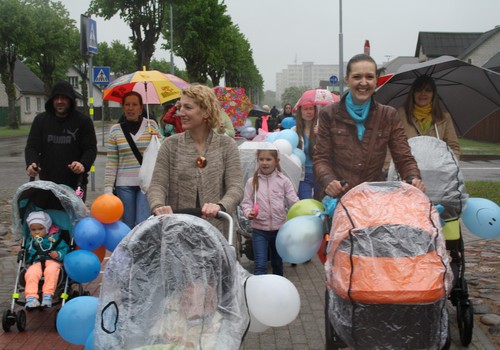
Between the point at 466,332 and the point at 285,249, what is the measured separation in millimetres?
1618

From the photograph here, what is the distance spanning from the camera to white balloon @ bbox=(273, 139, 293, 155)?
23.0ft

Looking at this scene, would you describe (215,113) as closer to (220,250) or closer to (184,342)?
(220,250)

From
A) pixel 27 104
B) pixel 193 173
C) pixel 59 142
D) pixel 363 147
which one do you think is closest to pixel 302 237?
pixel 363 147

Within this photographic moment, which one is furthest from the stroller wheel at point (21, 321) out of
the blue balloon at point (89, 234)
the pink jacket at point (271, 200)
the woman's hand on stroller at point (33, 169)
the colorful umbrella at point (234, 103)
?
the colorful umbrella at point (234, 103)

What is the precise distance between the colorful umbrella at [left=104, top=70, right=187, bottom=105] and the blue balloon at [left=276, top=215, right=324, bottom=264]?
4018 millimetres

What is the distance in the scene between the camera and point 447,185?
177 inches

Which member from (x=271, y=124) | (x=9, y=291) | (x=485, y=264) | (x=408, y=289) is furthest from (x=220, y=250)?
(x=271, y=124)

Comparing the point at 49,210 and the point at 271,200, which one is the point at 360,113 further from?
the point at 49,210

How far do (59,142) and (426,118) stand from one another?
3.35 meters

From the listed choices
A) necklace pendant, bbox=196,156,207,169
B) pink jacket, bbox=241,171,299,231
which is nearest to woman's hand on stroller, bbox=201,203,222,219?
necklace pendant, bbox=196,156,207,169

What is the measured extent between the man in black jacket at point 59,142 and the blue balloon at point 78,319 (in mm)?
2622

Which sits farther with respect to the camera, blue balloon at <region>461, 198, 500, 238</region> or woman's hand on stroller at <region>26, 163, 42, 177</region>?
woman's hand on stroller at <region>26, 163, 42, 177</region>

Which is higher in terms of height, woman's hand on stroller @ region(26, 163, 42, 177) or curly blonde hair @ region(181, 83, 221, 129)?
curly blonde hair @ region(181, 83, 221, 129)

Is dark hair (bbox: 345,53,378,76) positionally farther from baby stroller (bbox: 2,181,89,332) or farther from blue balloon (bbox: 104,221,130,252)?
baby stroller (bbox: 2,181,89,332)
